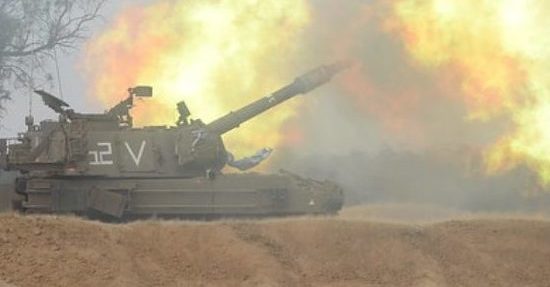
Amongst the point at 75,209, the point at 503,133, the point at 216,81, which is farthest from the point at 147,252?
the point at 503,133

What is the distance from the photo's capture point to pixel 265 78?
32.2 m

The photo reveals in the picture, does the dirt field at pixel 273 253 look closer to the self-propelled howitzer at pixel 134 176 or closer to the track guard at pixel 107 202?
the self-propelled howitzer at pixel 134 176

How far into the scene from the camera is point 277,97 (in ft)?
82.6

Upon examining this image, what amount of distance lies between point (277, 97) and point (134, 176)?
4.95 metres

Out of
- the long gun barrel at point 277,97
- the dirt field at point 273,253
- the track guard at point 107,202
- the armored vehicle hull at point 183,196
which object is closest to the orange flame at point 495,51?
the long gun barrel at point 277,97

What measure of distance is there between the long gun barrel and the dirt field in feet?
13.4

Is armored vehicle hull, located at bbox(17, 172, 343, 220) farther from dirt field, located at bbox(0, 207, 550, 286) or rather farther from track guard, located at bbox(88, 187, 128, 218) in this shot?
dirt field, located at bbox(0, 207, 550, 286)

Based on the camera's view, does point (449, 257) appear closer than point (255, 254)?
No

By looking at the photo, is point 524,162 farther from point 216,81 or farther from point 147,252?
point 147,252

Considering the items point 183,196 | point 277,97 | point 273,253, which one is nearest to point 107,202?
point 183,196

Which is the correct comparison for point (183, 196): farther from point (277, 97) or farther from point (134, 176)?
point (277, 97)

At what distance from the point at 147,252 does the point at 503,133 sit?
1627 centimetres

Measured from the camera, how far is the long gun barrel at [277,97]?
23953 mm

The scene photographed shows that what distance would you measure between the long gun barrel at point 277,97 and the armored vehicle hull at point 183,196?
1930mm
